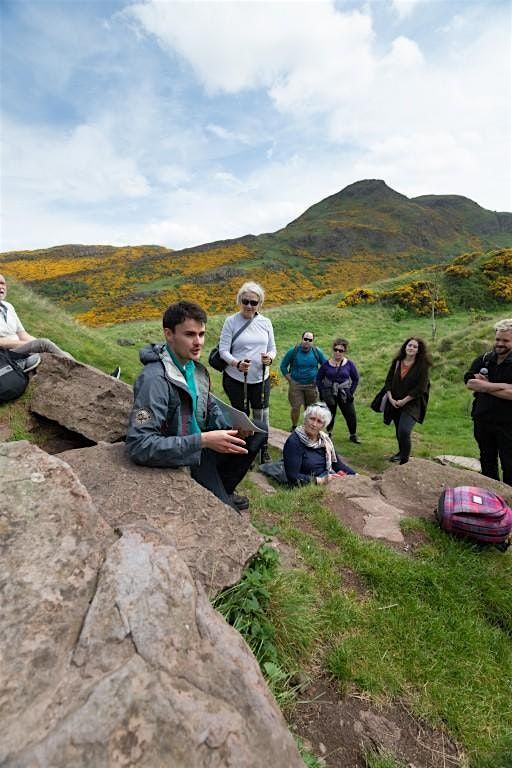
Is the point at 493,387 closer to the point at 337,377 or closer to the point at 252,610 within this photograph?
the point at 337,377

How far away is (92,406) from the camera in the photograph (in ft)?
16.2

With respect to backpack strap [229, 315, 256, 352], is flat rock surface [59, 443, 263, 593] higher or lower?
lower

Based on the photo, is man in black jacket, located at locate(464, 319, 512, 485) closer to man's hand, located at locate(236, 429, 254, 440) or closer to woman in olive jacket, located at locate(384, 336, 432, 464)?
woman in olive jacket, located at locate(384, 336, 432, 464)

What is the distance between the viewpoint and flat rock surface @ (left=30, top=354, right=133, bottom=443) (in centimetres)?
479

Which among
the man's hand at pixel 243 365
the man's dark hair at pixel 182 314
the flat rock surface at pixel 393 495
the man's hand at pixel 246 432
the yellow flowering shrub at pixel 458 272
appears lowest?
the flat rock surface at pixel 393 495

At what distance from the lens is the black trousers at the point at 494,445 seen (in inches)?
209

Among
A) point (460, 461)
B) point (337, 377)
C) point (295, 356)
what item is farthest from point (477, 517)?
point (295, 356)

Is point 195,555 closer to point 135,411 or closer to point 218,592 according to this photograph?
point 218,592

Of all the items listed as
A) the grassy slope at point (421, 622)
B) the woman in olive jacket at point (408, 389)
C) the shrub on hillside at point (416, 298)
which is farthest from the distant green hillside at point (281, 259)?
the grassy slope at point (421, 622)

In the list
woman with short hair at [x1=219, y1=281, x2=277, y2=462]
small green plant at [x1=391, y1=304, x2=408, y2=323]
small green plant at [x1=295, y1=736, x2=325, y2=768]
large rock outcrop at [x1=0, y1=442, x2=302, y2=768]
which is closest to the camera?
large rock outcrop at [x1=0, y1=442, x2=302, y2=768]

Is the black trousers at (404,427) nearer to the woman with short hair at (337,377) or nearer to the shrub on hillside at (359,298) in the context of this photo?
the woman with short hair at (337,377)

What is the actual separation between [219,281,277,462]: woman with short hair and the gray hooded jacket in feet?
7.92

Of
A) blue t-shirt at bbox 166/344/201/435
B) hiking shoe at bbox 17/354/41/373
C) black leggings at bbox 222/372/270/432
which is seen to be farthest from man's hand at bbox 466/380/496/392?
hiking shoe at bbox 17/354/41/373

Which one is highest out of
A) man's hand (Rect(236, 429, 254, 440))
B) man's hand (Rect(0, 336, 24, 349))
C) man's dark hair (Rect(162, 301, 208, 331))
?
man's dark hair (Rect(162, 301, 208, 331))
